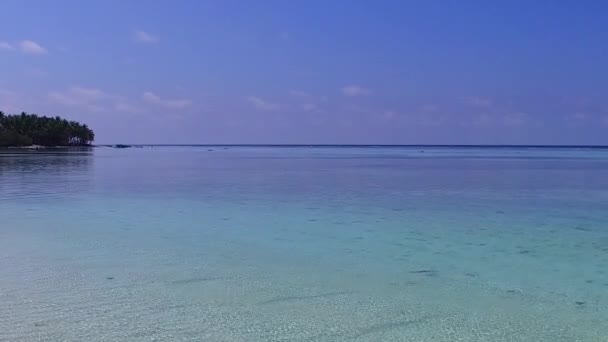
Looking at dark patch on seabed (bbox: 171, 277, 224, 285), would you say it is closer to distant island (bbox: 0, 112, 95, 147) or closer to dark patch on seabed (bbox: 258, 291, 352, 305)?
dark patch on seabed (bbox: 258, 291, 352, 305)

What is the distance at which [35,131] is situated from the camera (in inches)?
4557

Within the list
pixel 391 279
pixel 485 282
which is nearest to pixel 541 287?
pixel 485 282

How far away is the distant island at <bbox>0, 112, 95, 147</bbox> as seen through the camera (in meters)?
106

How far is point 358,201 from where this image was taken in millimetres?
18281

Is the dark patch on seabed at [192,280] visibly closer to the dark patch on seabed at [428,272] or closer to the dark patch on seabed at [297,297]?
the dark patch on seabed at [297,297]

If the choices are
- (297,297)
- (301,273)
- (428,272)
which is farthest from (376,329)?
(428,272)

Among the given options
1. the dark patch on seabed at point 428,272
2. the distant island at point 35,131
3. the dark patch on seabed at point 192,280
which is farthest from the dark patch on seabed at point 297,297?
the distant island at point 35,131

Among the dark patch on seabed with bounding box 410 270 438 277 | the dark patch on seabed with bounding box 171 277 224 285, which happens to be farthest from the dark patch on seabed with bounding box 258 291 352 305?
the dark patch on seabed with bounding box 410 270 438 277

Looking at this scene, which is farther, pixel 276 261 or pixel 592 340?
pixel 276 261

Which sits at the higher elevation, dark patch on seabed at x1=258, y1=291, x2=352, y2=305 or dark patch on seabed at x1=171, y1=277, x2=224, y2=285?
dark patch on seabed at x1=258, y1=291, x2=352, y2=305

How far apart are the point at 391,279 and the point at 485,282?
127cm

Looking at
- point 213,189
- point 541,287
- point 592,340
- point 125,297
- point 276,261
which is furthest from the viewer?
point 213,189

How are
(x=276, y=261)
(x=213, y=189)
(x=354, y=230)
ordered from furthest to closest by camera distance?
(x=213, y=189) < (x=354, y=230) < (x=276, y=261)

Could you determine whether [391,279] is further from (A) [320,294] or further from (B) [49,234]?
(B) [49,234]
